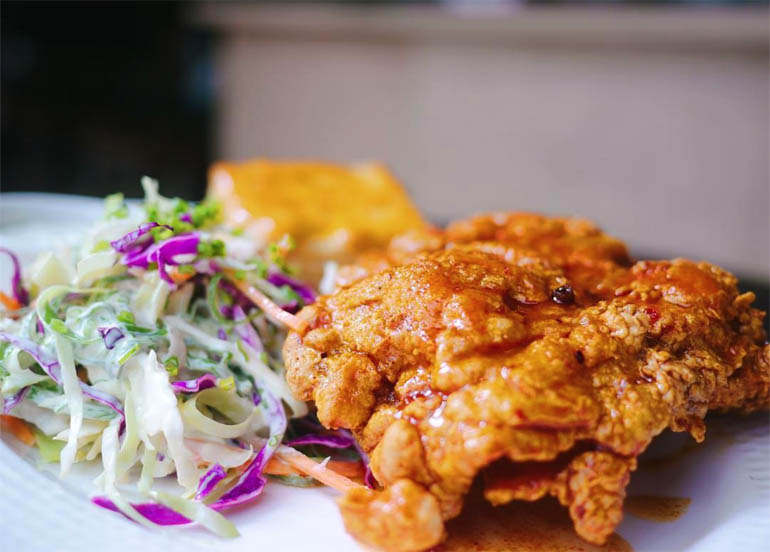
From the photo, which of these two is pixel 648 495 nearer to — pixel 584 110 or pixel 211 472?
pixel 211 472

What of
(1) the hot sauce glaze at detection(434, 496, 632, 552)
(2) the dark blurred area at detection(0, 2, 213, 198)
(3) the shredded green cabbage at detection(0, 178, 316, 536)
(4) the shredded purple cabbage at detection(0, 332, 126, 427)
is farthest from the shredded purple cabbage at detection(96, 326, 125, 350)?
(2) the dark blurred area at detection(0, 2, 213, 198)

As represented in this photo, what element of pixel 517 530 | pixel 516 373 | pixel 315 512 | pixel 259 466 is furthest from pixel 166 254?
pixel 517 530

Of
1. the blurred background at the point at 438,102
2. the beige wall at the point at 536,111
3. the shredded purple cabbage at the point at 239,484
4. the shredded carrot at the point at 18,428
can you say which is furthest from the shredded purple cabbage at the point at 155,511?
the blurred background at the point at 438,102

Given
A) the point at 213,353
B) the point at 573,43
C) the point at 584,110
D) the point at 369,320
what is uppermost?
the point at 573,43

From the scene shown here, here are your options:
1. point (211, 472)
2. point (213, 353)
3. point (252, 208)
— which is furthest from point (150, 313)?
point (252, 208)

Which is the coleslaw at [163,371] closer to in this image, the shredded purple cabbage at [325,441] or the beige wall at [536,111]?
the shredded purple cabbage at [325,441]
